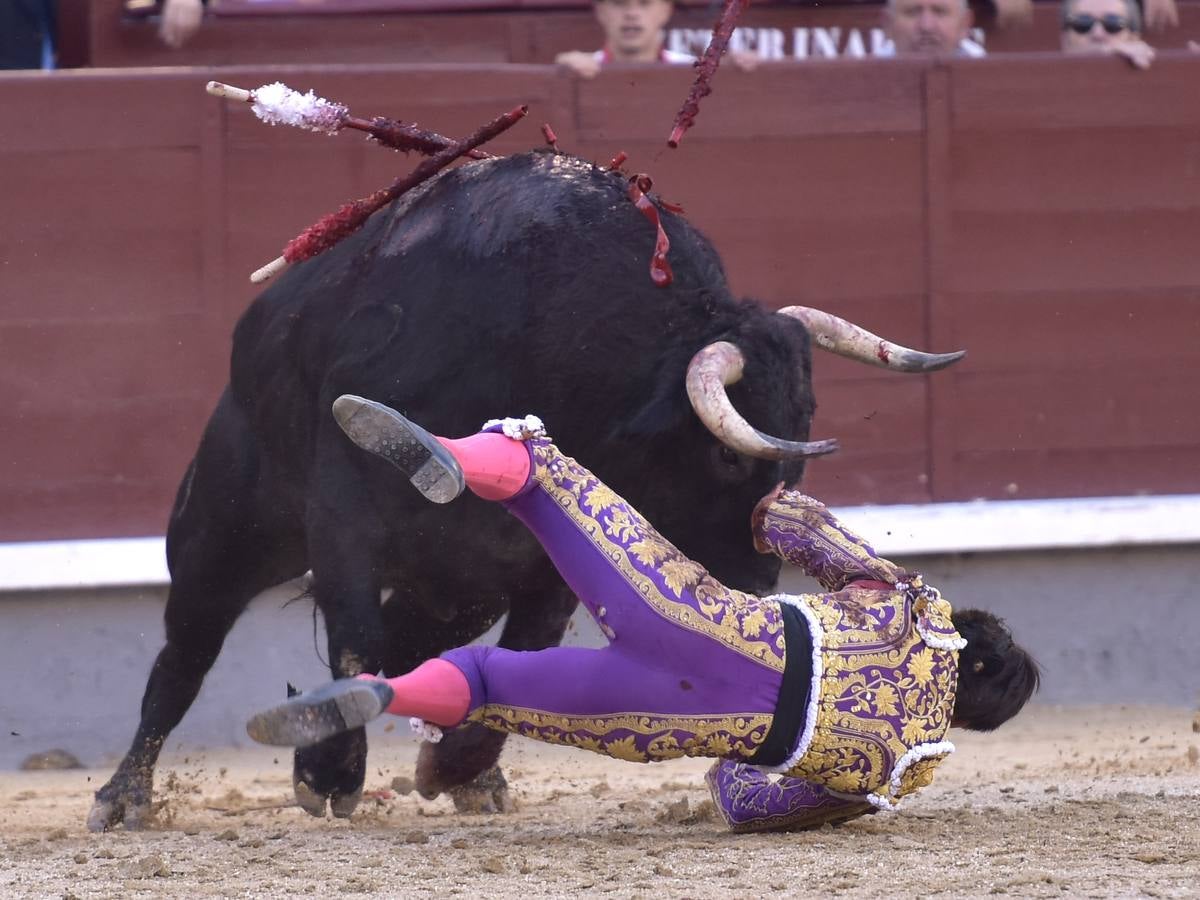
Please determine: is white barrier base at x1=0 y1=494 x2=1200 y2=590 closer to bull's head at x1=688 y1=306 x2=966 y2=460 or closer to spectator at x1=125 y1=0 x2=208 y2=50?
bull's head at x1=688 y1=306 x2=966 y2=460

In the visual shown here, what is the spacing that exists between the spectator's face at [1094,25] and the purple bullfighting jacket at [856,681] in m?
2.89

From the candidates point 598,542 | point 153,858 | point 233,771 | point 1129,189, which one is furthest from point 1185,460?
point 153,858

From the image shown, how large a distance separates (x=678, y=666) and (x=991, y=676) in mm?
535

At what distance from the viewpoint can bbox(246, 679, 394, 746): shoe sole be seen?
2500mm

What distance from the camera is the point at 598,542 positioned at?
2.83 metres


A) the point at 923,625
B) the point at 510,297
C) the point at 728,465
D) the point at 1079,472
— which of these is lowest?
the point at 1079,472

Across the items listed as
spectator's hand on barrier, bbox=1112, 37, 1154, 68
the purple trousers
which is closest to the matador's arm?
the purple trousers

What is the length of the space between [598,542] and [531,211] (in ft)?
2.81

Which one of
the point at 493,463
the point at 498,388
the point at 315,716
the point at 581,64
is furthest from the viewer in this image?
the point at 581,64

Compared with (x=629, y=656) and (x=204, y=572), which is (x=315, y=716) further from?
(x=204, y=572)

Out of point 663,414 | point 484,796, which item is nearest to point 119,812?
point 484,796

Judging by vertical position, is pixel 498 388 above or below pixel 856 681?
above

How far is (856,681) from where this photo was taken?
9.51 ft

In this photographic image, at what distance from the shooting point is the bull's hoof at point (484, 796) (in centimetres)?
398
